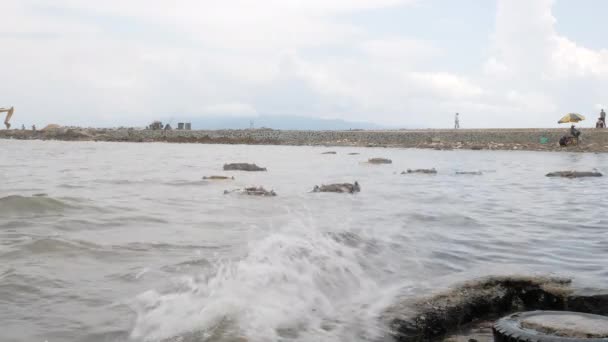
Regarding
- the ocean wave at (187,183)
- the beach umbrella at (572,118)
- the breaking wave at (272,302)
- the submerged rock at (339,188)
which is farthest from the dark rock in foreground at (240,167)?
the beach umbrella at (572,118)

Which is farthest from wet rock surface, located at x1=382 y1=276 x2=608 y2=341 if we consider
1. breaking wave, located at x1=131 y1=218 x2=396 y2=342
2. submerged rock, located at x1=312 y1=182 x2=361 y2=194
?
submerged rock, located at x1=312 y1=182 x2=361 y2=194

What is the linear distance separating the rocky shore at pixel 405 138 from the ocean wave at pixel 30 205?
32.7m

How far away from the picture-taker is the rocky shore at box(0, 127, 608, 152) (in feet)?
122

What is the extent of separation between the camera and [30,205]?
8211mm

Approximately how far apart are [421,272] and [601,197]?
8.94 metres

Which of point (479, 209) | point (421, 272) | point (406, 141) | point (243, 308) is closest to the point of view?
point (243, 308)

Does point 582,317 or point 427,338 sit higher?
point 582,317

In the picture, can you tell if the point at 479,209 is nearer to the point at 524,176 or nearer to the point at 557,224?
the point at 557,224

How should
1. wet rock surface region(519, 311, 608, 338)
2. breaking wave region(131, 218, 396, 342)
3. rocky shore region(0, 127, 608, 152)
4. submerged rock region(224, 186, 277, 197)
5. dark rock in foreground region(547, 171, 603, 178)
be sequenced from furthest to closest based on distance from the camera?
rocky shore region(0, 127, 608, 152) < dark rock in foreground region(547, 171, 603, 178) < submerged rock region(224, 186, 277, 197) < breaking wave region(131, 218, 396, 342) < wet rock surface region(519, 311, 608, 338)

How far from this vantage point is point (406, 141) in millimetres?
44938

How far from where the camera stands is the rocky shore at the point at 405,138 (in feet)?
122

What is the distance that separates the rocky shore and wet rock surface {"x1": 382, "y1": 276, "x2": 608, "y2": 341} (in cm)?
3294

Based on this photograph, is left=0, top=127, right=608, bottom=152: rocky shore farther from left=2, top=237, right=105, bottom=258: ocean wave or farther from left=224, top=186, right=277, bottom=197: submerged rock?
left=2, top=237, right=105, bottom=258: ocean wave

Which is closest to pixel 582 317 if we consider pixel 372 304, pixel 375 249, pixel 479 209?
pixel 372 304
